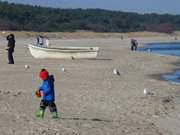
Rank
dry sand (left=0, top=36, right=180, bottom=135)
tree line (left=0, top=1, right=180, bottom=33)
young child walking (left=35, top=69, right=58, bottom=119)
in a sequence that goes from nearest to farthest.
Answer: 1. dry sand (left=0, top=36, right=180, bottom=135)
2. young child walking (left=35, top=69, right=58, bottom=119)
3. tree line (left=0, top=1, right=180, bottom=33)

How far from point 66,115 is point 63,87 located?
20.0 feet

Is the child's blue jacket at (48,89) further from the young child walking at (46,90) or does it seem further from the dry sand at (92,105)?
the dry sand at (92,105)

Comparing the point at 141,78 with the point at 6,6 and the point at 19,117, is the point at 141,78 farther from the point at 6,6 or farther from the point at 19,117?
the point at 6,6

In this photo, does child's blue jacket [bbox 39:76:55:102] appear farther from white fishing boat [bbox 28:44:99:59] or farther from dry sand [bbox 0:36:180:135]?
white fishing boat [bbox 28:44:99:59]

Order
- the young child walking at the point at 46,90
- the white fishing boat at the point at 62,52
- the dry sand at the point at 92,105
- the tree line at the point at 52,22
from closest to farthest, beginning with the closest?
1. the dry sand at the point at 92,105
2. the young child walking at the point at 46,90
3. the white fishing boat at the point at 62,52
4. the tree line at the point at 52,22

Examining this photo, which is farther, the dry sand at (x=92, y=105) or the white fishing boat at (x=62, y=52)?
the white fishing boat at (x=62, y=52)

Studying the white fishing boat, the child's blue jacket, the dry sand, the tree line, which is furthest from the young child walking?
the tree line

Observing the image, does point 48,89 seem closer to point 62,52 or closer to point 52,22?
point 62,52

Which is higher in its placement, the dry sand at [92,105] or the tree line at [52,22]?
the dry sand at [92,105]

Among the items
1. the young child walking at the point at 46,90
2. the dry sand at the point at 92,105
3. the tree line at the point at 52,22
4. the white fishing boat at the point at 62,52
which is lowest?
the tree line at the point at 52,22

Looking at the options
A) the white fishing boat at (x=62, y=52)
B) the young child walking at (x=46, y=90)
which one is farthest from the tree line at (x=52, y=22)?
the young child walking at (x=46, y=90)

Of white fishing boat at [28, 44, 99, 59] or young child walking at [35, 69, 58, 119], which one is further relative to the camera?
white fishing boat at [28, 44, 99, 59]

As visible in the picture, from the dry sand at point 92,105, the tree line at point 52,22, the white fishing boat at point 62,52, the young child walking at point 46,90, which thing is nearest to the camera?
the dry sand at point 92,105

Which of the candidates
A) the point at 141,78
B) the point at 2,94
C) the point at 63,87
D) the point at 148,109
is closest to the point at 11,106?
the point at 2,94
